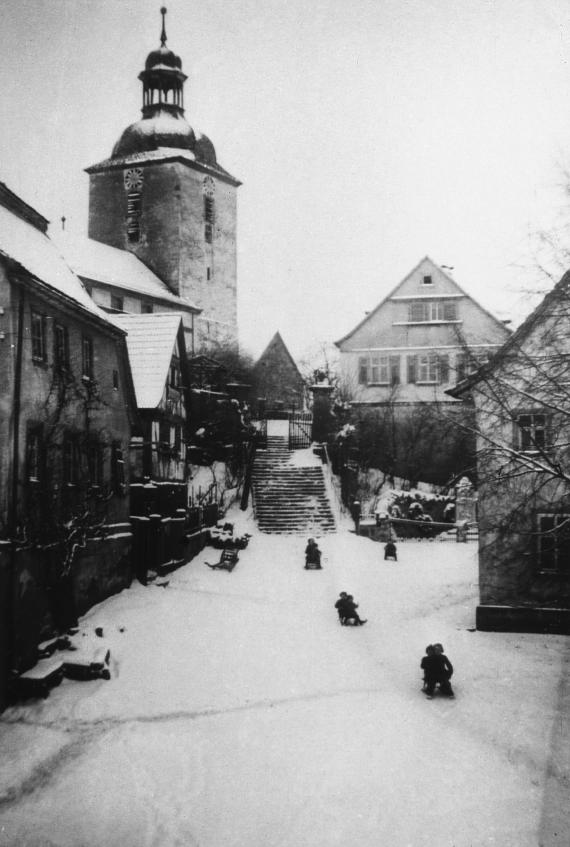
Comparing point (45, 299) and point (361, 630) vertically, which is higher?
point (45, 299)

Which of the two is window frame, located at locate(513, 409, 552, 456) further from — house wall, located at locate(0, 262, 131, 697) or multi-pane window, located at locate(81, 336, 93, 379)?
multi-pane window, located at locate(81, 336, 93, 379)

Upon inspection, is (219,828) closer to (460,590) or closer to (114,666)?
(114,666)

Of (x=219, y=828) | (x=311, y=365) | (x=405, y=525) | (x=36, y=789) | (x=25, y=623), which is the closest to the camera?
(x=219, y=828)

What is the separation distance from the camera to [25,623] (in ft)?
41.7

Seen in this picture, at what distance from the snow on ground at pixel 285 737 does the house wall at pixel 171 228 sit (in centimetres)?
3909

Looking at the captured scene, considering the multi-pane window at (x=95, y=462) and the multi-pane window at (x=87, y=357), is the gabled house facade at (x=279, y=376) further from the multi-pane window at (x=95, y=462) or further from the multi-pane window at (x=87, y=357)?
the multi-pane window at (x=87, y=357)

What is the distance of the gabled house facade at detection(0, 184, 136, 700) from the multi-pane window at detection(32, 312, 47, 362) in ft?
0.07

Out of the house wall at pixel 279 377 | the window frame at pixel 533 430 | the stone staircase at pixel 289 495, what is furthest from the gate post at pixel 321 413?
the house wall at pixel 279 377

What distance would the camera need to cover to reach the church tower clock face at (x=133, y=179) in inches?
2127

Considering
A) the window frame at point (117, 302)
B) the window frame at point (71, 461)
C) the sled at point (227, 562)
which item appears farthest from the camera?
the window frame at point (117, 302)

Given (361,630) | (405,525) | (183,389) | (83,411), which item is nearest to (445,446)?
(405,525)

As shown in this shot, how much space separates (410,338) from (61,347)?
25.7 m

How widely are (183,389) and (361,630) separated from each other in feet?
41.7

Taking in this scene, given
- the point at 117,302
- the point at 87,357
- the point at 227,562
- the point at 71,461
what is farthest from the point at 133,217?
the point at 71,461
